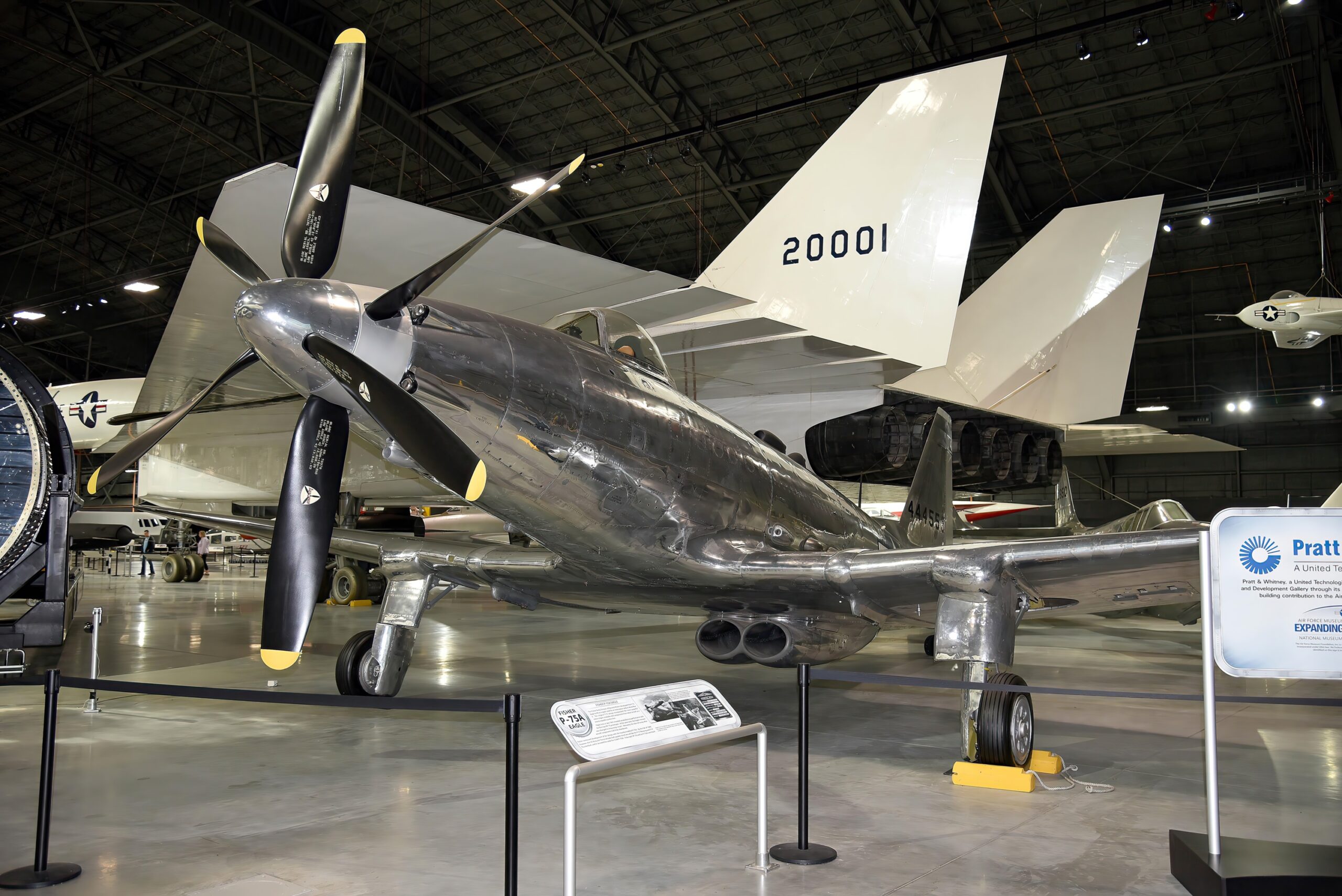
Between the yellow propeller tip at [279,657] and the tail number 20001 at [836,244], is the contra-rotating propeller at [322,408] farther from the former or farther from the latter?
the tail number 20001 at [836,244]

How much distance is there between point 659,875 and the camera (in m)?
3.76

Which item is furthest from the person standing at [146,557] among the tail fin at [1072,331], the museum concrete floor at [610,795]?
the tail fin at [1072,331]

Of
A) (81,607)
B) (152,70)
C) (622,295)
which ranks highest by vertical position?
(152,70)

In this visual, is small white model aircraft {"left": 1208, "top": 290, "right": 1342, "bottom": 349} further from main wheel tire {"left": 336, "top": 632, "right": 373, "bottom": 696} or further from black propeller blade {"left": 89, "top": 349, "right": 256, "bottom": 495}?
black propeller blade {"left": 89, "top": 349, "right": 256, "bottom": 495}

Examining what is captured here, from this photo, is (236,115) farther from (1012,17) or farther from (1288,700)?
(1288,700)

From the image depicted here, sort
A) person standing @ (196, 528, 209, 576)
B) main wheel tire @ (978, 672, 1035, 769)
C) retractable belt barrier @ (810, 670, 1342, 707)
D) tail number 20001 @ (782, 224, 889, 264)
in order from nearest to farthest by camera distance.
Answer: retractable belt barrier @ (810, 670, 1342, 707)
main wheel tire @ (978, 672, 1035, 769)
tail number 20001 @ (782, 224, 889, 264)
person standing @ (196, 528, 209, 576)

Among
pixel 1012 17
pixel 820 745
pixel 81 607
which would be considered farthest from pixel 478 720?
pixel 1012 17

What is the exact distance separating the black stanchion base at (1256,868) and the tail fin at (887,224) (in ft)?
20.8

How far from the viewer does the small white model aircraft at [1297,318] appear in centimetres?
1816

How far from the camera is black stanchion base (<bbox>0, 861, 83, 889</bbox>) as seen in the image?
355 cm

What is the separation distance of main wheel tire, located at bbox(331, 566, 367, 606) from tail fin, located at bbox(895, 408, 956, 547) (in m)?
13.3

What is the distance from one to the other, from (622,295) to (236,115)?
2074 centimetres

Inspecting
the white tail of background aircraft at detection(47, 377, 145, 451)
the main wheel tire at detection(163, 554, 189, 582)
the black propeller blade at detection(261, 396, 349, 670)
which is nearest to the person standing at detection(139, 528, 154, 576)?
the main wheel tire at detection(163, 554, 189, 582)

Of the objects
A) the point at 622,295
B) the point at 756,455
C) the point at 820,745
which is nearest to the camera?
the point at 820,745
